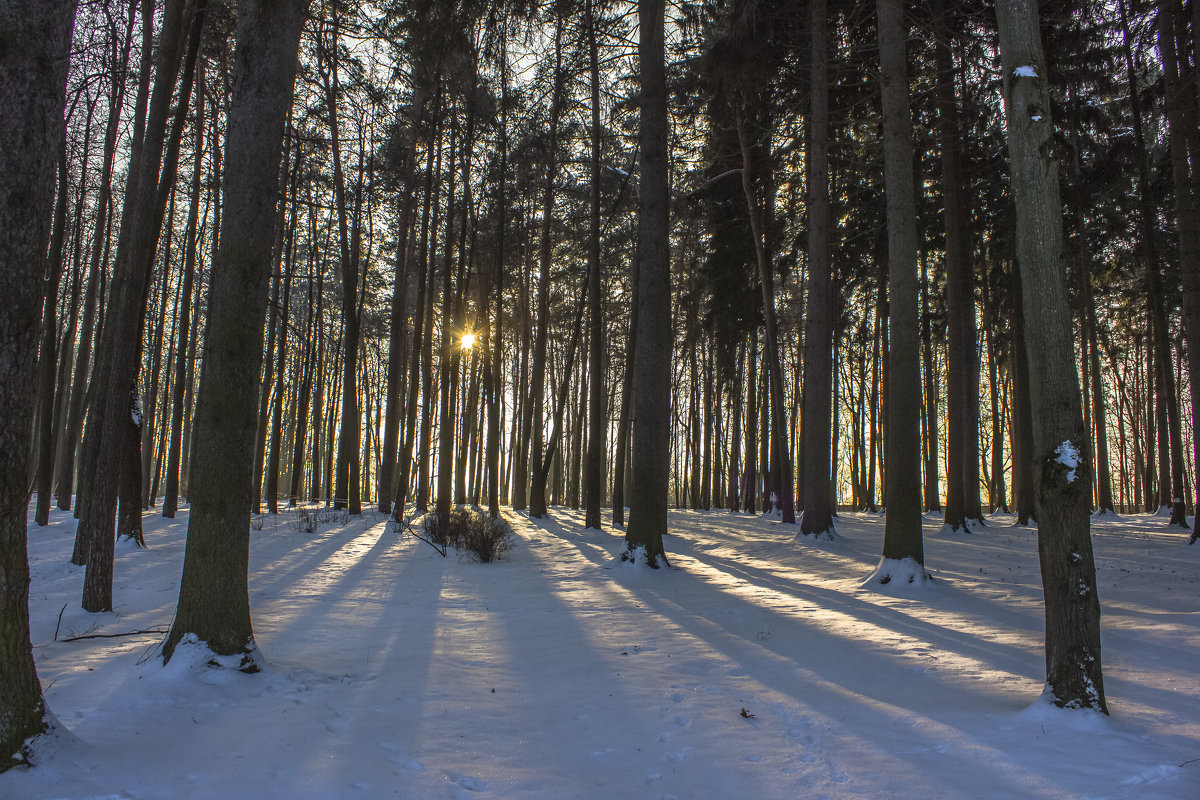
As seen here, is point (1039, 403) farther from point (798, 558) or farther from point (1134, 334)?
point (1134, 334)

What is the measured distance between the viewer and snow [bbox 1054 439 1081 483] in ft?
12.1

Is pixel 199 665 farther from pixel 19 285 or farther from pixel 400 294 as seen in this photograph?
pixel 400 294

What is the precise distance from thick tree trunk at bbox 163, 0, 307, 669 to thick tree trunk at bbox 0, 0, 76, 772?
1343mm

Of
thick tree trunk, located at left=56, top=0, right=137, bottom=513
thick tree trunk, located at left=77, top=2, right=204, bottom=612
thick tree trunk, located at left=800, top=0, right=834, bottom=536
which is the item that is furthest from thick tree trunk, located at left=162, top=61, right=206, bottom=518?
thick tree trunk, located at left=800, top=0, right=834, bottom=536

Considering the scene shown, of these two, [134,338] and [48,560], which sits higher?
[134,338]

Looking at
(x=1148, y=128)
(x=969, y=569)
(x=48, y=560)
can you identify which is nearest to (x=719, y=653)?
(x=969, y=569)

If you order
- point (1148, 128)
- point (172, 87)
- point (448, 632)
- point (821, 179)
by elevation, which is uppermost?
point (1148, 128)

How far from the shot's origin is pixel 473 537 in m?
10.3

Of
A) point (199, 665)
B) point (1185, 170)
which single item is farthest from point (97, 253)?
point (1185, 170)

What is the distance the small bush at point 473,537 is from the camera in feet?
33.2

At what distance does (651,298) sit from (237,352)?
245 inches

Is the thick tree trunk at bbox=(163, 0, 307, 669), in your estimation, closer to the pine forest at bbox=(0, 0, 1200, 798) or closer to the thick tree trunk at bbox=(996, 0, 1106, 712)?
the pine forest at bbox=(0, 0, 1200, 798)

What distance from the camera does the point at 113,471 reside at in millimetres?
6465

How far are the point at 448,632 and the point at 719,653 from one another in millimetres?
2455
